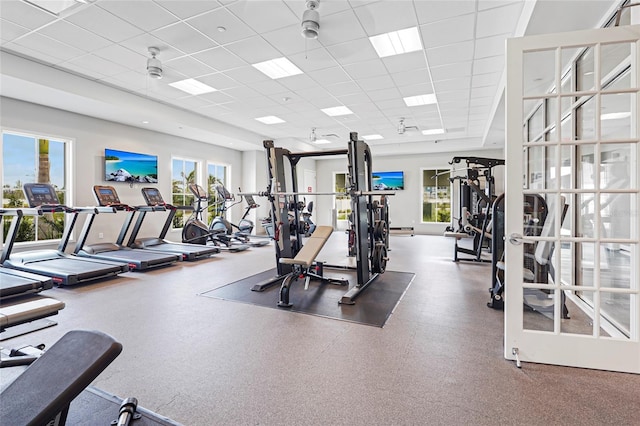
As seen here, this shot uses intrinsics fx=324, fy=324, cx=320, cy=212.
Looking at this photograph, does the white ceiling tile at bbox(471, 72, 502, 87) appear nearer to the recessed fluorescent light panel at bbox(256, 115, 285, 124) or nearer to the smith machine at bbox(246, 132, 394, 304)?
the smith machine at bbox(246, 132, 394, 304)

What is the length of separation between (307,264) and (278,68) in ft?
11.1

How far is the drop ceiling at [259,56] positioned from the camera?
3676mm

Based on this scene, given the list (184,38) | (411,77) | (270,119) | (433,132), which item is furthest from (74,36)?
(433,132)

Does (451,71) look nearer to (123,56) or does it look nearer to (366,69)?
(366,69)

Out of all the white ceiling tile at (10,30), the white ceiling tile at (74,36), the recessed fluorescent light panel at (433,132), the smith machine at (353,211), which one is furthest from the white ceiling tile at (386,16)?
the recessed fluorescent light panel at (433,132)

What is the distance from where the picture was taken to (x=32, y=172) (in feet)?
20.4

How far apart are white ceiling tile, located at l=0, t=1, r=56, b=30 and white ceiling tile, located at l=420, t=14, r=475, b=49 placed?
14.9 feet

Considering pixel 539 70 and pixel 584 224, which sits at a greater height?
pixel 539 70

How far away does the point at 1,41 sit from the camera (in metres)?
4.40

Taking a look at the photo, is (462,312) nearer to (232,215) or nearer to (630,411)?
(630,411)

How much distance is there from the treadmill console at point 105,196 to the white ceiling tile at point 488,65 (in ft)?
21.7

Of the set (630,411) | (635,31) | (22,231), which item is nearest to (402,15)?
(635,31)

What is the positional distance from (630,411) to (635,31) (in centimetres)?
236

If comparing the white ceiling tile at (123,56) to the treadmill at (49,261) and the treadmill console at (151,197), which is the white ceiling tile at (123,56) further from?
the treadmill console at (151,197)
